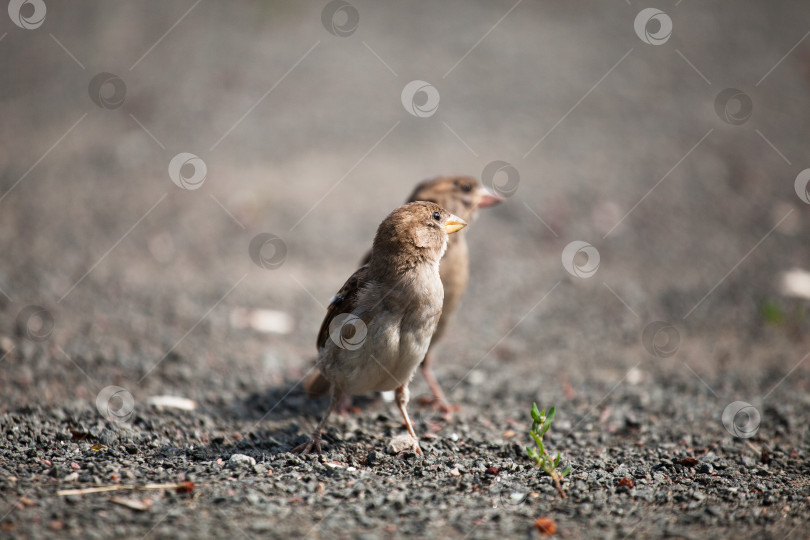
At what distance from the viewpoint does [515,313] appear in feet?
27.5

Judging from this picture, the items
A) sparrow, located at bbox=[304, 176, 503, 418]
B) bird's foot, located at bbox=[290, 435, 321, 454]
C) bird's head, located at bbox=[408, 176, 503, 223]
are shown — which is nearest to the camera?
bird's foot, located at bbox=[290, 435, 321, 454]

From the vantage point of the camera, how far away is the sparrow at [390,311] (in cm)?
466

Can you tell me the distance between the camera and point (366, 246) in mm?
9352

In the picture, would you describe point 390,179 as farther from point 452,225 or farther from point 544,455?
point 544,455

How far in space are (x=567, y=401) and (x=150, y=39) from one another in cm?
977

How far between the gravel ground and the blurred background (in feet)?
0.16

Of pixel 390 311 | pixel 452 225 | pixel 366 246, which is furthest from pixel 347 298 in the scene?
Result: pixel 366 246

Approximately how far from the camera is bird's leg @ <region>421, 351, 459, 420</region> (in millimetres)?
5941

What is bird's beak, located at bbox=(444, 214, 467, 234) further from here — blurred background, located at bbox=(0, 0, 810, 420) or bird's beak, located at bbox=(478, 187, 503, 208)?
blurred background, located at bbox=(0, 0, 810, 420)

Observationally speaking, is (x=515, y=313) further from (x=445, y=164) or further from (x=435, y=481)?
(x=435, y=481)

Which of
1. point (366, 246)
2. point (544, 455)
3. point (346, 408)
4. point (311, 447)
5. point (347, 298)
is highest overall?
point (366, 246)

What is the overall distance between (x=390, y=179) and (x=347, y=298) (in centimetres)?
549

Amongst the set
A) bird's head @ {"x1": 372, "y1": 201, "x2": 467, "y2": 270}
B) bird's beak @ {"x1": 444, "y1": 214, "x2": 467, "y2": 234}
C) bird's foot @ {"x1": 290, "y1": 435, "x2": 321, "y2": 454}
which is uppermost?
bird's beak @ {"x1": 444, "y1": 214, "x2": 467, "y2": 234}

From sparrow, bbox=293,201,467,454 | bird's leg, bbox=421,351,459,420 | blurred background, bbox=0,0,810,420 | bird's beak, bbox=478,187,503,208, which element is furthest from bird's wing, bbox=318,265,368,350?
bird's beak, bbox=478,187,503,208
